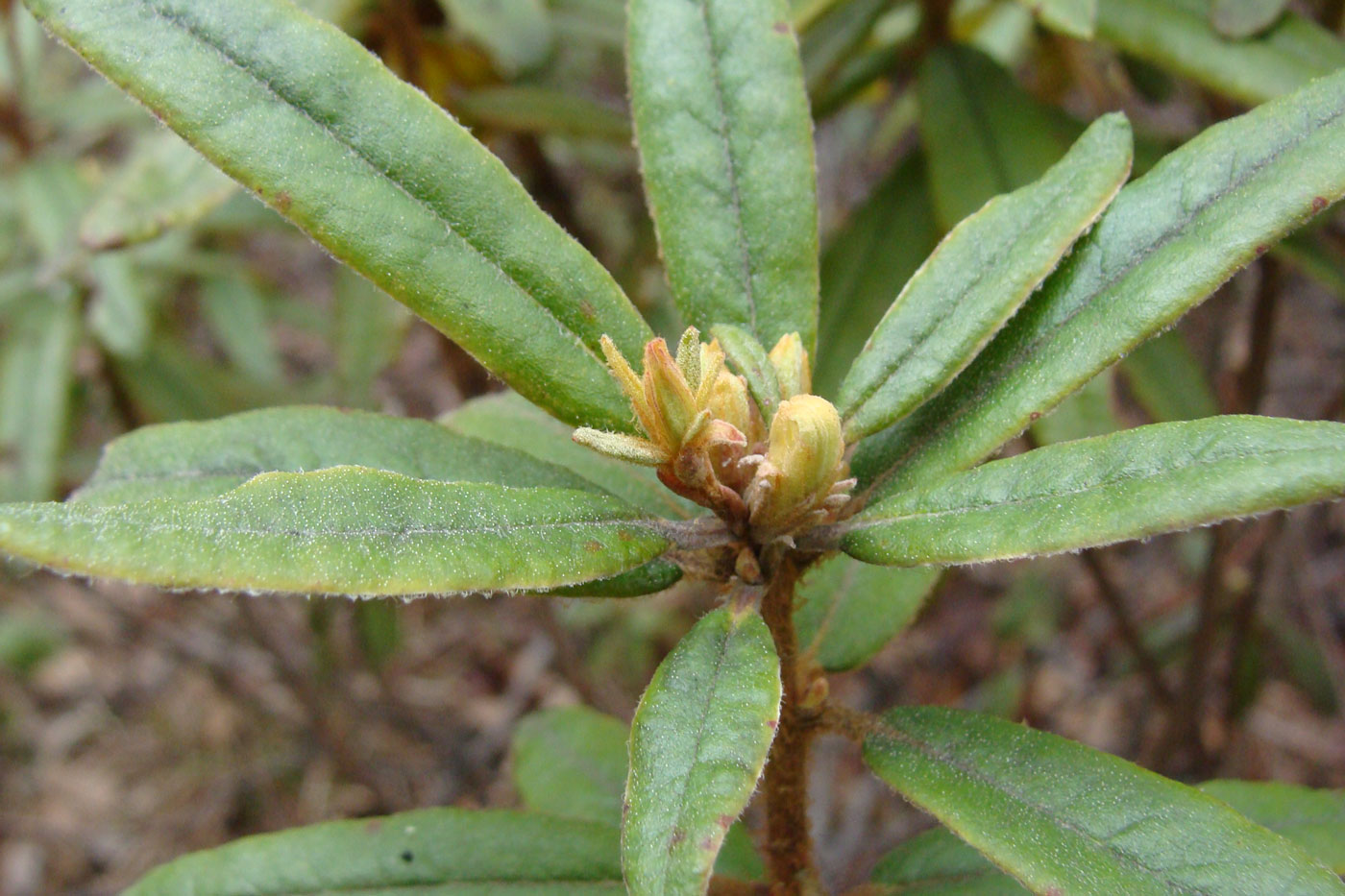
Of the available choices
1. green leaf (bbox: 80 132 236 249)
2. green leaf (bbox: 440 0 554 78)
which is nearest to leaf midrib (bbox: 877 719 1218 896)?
green leaf (bbox: 80 132 236 249)

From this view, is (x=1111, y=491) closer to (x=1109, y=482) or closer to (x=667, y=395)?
(x=1109, y=482)

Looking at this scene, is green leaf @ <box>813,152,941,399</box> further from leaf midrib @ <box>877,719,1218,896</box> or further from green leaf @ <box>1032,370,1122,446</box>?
leaf midrib @ <box>877,719,1218,896</box>

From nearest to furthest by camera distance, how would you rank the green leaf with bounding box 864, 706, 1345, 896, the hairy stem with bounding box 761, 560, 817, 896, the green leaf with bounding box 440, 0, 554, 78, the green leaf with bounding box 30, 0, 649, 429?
the green leaf with bounding box 864, 706, 1345, 896, the green leaf with bounding box 30, 0, 649, 429, the hairy stem with bounding box 761, 560, 817, 896, the green leaf with bounding box 440, 0, 554, 78

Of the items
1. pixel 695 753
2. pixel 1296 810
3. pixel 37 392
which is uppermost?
pixel 37 392

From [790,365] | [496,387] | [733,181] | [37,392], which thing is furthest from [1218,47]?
[37,392]

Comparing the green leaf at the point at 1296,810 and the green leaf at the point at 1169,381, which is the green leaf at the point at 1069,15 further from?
the green leaf at the point at 1296,810

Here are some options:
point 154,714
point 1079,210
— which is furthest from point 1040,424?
point 154,714

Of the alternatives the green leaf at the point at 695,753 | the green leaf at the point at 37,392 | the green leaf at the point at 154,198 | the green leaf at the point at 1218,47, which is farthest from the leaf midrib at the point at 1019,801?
the green leaf at the point at 37,392
